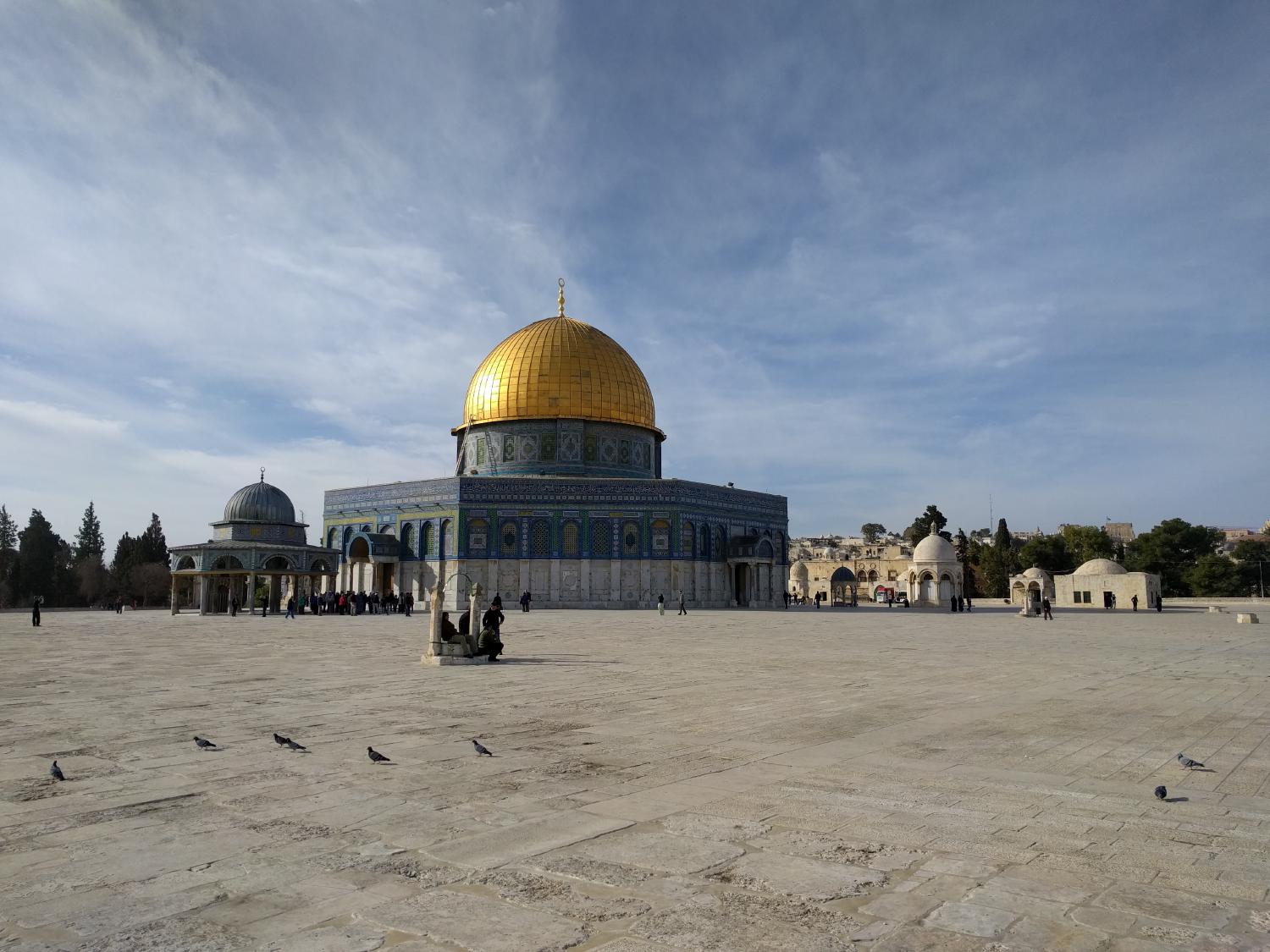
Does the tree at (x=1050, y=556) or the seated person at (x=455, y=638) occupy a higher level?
the tree at (x=1050, y=556)

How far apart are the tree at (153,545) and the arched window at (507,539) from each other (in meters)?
32.9

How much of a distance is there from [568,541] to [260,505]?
50.7 feet

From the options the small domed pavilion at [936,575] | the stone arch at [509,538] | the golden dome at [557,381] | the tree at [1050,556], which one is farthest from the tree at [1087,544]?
the stone arch at [509,538]

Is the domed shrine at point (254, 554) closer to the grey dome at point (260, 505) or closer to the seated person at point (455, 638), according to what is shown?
the grey dome at point (260, 505)

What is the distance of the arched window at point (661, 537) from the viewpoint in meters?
42.6

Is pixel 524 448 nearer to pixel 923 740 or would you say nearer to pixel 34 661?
pixel 34 661

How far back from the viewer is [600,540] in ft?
139

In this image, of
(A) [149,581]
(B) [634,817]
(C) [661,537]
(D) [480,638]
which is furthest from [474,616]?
(A) [149,581]

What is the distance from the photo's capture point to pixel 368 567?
44.5m

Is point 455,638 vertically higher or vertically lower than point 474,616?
lower

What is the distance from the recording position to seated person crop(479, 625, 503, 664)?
14648 millimetres

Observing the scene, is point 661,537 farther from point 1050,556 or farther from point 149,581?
point 1050,556

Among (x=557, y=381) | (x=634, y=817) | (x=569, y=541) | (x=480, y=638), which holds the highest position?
(x=557, y=381)

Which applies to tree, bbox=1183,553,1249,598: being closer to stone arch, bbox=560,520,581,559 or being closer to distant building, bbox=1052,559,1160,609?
distant building, bbox=1052,559,1160,609
